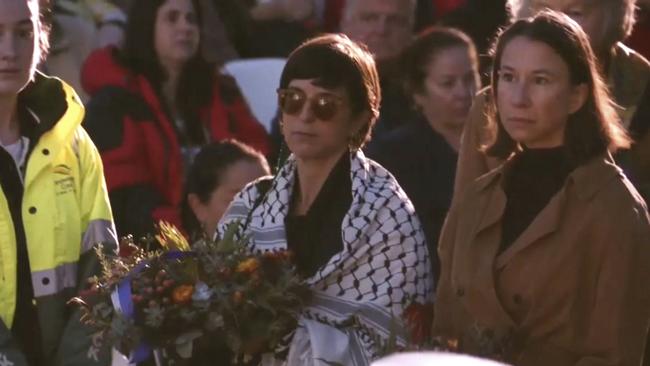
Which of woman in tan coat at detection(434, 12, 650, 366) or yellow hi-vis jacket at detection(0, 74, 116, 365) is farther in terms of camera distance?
yellow hi-vis jacket at detection(0, 74, 116, 365)

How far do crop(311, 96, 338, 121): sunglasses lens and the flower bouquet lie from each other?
55 centimetres

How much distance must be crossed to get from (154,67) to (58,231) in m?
2.72

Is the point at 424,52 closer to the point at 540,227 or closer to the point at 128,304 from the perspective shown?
the point at 540,227

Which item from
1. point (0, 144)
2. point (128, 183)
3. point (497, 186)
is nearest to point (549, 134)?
point (497, 186)

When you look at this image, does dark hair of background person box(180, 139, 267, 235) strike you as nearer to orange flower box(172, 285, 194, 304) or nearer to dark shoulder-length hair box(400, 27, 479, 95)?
dark shoulder-length hair box(400, 27, 479, 95)

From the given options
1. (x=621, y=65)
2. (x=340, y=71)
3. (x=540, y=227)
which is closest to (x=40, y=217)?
(x=340, y=71)

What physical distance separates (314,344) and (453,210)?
61 centimetres

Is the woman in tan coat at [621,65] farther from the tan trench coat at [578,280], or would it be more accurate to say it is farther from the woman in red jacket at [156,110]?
the woman in red jacket at [156,110]

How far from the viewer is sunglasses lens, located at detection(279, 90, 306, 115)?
22.6 ft

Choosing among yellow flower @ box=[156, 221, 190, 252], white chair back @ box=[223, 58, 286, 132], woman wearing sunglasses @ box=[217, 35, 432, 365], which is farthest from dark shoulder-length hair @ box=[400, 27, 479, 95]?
yellow flower @ box=[156, 221, 190, 252]

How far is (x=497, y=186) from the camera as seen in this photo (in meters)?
6.56

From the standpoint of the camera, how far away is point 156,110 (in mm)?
9570

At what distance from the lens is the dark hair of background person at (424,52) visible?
8836 millimetres

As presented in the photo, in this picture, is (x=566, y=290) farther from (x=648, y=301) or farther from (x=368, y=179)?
(x=368, y=179)
